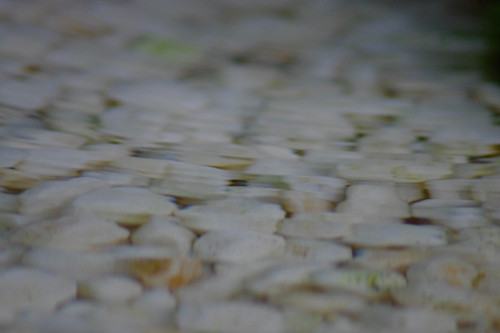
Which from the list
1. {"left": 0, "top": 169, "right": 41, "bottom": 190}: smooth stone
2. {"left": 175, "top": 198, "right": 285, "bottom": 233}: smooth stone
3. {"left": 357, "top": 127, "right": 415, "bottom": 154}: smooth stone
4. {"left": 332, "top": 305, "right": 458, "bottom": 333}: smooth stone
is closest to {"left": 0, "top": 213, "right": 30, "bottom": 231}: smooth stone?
{"left": 0, "top": 169, "right": 41, "bottom": 190}: smooth stone

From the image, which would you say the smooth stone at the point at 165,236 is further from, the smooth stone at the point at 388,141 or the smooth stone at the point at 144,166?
the smooth stone at the point at 388,141

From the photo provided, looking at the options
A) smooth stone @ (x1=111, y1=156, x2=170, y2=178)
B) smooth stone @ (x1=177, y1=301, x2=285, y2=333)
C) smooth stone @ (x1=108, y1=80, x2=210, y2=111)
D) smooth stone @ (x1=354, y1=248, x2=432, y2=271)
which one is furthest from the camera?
smooth stone @ (x1=108, y1=80, x2=210, y2=111)

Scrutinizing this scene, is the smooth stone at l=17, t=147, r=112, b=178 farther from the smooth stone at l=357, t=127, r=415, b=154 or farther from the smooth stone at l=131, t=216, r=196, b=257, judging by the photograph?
the smooth stone at l=357, t=127, r=415, b=154

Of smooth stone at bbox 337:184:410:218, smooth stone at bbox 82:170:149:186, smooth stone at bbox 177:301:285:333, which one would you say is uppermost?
smooth stone at bbox 337:184:410:218

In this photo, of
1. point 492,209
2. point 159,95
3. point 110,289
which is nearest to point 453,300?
A: point 492,209

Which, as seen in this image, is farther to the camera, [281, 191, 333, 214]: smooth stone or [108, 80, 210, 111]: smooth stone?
[108, 80, 210, 111]: smooth stone

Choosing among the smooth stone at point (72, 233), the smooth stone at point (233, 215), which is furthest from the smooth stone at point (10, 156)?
the smooth stone at point (233, 215)

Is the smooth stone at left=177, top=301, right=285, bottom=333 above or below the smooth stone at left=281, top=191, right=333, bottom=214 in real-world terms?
below
